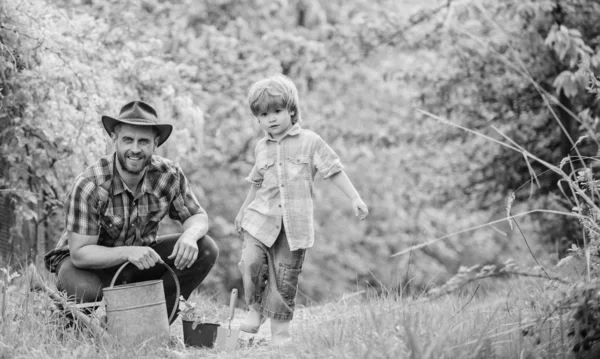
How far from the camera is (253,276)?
4.18 metres

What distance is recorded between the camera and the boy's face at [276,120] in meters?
4.16

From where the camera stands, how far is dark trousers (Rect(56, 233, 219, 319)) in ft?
13.0

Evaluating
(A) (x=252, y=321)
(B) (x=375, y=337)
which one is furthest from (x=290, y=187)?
(B) (x=375, y=337)

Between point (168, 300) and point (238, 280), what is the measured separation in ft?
25.4

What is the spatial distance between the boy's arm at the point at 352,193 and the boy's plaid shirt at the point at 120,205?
0.83 metres

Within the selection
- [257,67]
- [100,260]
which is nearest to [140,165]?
[100,260]

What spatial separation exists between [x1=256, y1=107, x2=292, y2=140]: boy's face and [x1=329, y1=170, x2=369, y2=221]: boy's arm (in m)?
0.39

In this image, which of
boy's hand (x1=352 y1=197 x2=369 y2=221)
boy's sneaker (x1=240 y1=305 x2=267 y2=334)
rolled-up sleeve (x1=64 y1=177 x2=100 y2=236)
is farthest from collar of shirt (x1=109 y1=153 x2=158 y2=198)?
boy's hand (x1=352 y1=197 x2=369 y2=221)

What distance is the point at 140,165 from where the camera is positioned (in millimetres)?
3980

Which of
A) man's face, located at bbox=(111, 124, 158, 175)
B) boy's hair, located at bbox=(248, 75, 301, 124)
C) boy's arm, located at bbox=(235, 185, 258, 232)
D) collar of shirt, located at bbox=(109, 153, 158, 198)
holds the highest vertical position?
boy's hair, located at bbox=(248, 75, 301, 124)

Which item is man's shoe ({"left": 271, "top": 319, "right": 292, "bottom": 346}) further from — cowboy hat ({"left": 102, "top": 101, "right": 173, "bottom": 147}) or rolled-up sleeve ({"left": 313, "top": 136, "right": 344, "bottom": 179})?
cowboy hat ({"left": 102, "top": 101, "right": 173, "bottom": 147})

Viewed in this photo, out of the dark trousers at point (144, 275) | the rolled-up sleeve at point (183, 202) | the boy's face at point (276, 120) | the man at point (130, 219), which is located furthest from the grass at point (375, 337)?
the boy's face at point (276, 120)

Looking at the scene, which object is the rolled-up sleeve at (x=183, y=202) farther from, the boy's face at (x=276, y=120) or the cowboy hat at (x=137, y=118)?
the boy's face at (x=276, y=120)

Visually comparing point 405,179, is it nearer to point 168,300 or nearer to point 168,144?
point 168,144
